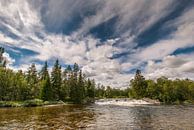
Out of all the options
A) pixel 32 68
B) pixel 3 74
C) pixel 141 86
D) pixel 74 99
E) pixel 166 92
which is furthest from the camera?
pixel 141 86

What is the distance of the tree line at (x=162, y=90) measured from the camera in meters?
122

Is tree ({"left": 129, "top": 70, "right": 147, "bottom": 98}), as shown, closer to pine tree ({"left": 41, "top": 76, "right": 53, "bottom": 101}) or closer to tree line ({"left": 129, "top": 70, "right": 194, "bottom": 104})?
tree line ({"left": 129, "top": 70, "right": 194, "bottom": 104})

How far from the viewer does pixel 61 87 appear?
90.6 m

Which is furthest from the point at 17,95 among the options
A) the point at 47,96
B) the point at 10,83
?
the point at 47,96

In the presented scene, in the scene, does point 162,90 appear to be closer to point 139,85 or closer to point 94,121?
A: point 139,85

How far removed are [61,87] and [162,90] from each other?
64.6 meters

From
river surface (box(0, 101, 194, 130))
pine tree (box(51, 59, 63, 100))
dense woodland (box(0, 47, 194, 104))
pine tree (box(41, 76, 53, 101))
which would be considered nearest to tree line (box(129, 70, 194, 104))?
dense woodland (box(0, 47, 194, 104))

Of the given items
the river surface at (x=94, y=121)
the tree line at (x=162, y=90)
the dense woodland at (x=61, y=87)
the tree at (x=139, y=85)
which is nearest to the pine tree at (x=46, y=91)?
the dense woodland at (x=61, y=87)

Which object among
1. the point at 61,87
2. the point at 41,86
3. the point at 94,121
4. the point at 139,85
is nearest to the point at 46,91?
the point at 41,86

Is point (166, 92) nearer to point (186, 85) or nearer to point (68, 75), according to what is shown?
point (186, 85)

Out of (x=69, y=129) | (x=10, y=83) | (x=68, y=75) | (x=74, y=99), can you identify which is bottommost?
(x=69, y=129)

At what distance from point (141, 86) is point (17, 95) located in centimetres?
8189

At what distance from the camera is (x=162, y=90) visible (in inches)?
4968

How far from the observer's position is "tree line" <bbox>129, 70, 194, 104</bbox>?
122113mm
